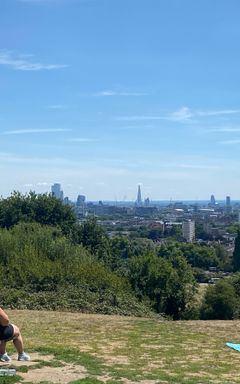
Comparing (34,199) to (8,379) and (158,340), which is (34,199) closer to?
(158,340)

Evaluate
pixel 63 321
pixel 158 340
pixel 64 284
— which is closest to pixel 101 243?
pixel 64 284

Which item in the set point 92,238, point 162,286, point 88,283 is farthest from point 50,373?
point 92,238

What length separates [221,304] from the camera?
84.4ft

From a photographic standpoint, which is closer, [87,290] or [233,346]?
[233,346]

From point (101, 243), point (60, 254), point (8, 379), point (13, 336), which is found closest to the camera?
point (8, 379)

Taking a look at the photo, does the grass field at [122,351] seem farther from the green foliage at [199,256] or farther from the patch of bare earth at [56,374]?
the green foliage at [199,256]

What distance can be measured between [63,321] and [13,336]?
696 centimetres

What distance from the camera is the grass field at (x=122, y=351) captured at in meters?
8.94

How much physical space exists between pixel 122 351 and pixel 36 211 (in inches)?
1143

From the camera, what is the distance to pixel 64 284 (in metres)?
21.8

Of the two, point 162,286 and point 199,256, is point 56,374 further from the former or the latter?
point 199,256

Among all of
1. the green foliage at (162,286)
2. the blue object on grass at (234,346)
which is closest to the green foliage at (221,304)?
the green foliage at (162,286)

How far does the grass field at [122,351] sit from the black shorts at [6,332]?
19.2 inches

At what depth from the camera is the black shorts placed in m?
9.05
